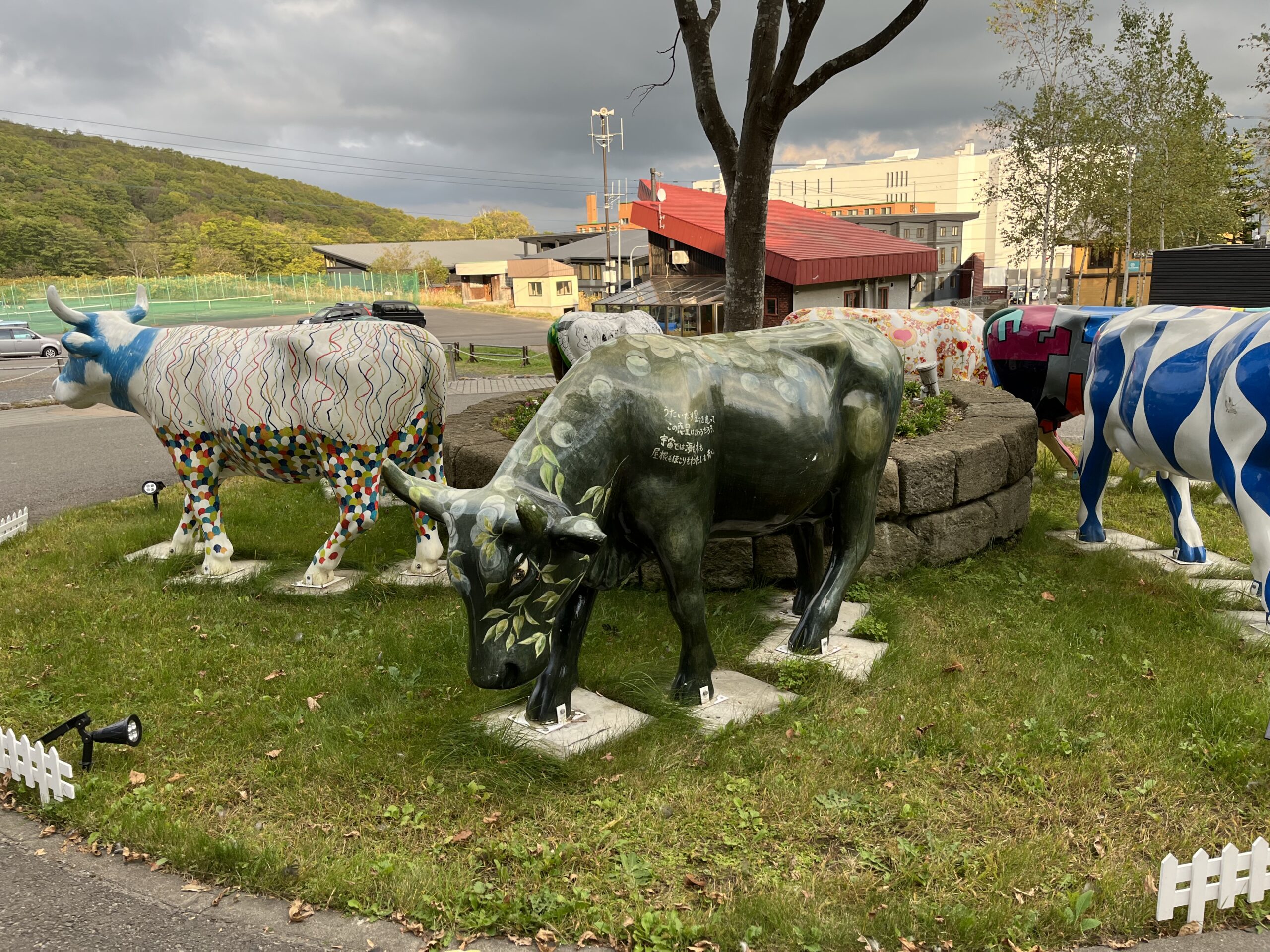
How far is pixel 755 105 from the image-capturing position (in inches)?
302

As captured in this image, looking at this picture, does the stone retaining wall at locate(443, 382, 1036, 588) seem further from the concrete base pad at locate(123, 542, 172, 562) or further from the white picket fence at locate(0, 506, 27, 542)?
the white picket fence at locate(0, 506, 27, 542)

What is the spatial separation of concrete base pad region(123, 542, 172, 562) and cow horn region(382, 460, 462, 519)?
4.41 meters

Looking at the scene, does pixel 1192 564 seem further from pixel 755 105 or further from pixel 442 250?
pixel 442 250

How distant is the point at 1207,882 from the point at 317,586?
544cm

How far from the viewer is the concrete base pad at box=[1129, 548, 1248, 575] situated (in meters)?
6.41

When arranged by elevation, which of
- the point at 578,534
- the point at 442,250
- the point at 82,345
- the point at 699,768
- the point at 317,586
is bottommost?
the point at 699,768

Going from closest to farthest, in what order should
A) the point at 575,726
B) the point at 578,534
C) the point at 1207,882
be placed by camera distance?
1. the point at 1207,882
2. the point at 578,534
3. the point at 575,726

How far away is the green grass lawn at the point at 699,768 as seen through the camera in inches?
126

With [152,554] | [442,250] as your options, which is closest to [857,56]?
[152,554]

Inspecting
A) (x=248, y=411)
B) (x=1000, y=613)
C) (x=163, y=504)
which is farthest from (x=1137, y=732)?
(x=163, y=504)

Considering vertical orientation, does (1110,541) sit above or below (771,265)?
below

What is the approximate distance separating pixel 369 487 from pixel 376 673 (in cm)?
159

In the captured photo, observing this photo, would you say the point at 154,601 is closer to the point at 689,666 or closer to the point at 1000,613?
the point at 689,666

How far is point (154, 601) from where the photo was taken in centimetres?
614
